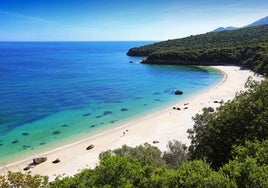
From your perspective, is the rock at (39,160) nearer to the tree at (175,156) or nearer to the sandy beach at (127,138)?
the sandy beach at (127,138)

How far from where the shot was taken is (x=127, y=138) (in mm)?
38469

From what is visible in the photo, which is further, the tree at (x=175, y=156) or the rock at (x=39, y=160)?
the rock at (x=39, y=160)

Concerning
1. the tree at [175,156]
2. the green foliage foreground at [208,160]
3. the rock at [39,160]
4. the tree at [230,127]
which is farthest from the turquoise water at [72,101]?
the tree at [230,127]

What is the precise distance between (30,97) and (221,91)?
45.3 meters

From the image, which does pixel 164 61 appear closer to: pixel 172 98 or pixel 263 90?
pixel 172 98

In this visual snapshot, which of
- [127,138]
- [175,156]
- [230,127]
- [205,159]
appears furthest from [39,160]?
[230,127]

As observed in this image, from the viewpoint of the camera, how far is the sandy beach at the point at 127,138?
31.0m

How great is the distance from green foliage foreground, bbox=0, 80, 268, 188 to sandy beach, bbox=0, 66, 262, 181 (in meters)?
10.2

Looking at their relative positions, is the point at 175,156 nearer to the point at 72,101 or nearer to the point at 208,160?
the point at 208,160

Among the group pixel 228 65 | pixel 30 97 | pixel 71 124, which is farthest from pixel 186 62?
pixel 71 124

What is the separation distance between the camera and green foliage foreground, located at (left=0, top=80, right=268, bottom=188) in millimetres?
12938

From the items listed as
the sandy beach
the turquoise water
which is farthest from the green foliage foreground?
the turquoise water

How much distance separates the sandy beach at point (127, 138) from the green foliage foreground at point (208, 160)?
33.5 ft

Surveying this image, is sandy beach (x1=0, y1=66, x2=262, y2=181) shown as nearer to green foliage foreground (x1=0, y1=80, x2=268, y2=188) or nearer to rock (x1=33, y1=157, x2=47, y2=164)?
rock (x1=33, y1=157, x2=47, y2=164)
